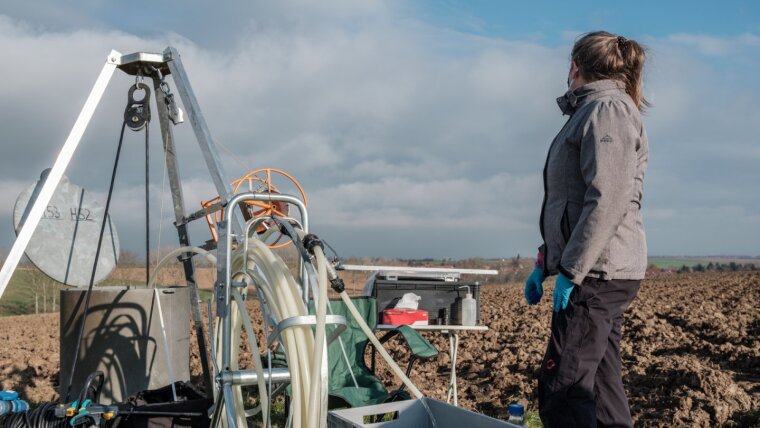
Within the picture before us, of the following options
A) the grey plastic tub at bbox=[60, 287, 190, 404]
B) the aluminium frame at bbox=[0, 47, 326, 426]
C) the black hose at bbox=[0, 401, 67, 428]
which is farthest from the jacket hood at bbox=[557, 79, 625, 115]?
the grey plastic tub at bbox=[60, 287, 190, 404]

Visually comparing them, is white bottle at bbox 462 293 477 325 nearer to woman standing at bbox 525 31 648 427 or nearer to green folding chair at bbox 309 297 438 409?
green folding chair at bbox 309 297 438 409

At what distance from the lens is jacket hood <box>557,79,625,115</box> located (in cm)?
262

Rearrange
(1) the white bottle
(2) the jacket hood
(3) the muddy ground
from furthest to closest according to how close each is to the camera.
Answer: (3) the muddy ground
(1) the white bottle
(2) the jacket hood

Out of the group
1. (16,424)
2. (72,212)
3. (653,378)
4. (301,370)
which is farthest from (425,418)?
(653,378)

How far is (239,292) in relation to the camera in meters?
2.64

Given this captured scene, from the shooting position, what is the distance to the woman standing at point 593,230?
2420mm

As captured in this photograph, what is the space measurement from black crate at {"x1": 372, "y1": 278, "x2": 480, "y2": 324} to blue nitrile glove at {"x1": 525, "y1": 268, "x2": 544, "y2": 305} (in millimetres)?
1543

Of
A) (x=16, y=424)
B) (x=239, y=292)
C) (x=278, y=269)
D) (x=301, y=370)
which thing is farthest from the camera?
(x=16, y=424)

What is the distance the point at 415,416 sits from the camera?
2664 mm

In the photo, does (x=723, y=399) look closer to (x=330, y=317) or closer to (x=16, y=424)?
(x=330, y=317)

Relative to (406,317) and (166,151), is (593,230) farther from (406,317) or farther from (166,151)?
(166,151)

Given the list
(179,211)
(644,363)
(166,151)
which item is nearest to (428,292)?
(179,211)

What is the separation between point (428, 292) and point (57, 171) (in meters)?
2.30

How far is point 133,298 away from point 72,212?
0.84m
